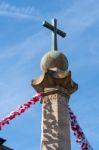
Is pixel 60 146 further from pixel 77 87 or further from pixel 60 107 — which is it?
pixel 77 87

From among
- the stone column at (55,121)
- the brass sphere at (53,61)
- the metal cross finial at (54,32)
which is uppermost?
the metal cross finial at (54,32)

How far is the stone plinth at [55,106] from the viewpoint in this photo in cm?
1727

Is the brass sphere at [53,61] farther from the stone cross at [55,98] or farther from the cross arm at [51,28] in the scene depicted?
the cross arm at [51,28]

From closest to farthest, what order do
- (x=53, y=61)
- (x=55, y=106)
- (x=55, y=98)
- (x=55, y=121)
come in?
(x=55, y=121)
(x=55, y=106)
(x=55, y=98)
(x=53, y=61)

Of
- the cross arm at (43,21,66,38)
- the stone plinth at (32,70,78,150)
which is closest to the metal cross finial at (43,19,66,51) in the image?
the cross arm at (43,21,66,38)

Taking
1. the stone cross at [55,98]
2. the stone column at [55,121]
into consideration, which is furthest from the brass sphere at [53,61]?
the stone column at [55,121]

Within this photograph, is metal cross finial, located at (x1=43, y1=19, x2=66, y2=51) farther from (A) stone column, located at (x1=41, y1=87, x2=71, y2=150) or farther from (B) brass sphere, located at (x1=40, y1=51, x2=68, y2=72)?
(A) stone column, located at (x1=41, y1=87, x2=71, y2=150)

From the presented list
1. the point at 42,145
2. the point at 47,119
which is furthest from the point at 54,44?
the point at 42,145

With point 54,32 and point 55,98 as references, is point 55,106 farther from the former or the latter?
point 54,32

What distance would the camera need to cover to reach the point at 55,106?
59.2ft

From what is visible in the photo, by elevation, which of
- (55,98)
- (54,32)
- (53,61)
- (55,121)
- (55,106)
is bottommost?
(55,121)

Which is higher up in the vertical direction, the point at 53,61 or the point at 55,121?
the point at 53,61

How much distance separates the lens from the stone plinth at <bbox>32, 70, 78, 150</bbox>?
1727 centimetres

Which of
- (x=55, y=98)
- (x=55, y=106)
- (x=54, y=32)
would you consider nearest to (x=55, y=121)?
(x=55, y=106)
